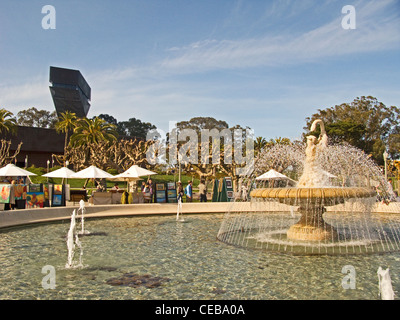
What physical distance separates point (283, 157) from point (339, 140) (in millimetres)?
29452

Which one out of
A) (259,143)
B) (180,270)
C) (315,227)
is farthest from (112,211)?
(259,143)

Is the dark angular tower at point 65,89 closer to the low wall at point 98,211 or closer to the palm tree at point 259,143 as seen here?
the palm tree at point 259,143

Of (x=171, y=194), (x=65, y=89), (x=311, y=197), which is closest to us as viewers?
(x=311, y=197)

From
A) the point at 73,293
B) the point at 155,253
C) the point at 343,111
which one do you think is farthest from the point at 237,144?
the point at 343,111

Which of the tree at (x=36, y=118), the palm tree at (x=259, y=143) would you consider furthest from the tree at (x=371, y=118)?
the tree at (x=36, y=118)

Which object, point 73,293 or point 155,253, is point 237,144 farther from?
point 73,293

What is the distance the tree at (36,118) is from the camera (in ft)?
316

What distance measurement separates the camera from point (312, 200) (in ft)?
31.8

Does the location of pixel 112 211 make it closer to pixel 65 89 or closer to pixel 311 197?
pixel 311 197

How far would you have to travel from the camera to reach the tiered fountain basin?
9.18 metres

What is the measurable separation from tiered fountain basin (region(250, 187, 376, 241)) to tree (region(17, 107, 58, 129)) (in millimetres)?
96280

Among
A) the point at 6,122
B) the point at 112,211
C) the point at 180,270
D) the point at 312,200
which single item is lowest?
the point at 180,270

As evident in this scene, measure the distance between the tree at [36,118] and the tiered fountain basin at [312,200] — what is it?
96.3 m

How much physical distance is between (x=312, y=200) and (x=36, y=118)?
101 m
